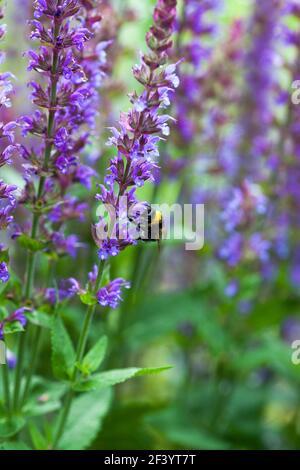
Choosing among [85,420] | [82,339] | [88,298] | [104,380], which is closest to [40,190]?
[88,298]

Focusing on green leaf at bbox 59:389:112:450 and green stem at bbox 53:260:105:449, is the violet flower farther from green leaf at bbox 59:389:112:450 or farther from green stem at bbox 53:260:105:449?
green leaf at bbox 59:389:112:450

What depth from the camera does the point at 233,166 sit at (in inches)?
192

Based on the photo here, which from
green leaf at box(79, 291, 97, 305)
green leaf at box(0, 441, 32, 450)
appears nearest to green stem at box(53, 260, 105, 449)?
green leaf at box(79, 291, 97, 305)

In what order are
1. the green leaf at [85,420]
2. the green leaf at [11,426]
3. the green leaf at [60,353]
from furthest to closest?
the green leaf at [85,420], the green leaf at [11,426], the green leaf at [60,353]

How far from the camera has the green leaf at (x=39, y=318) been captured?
105 inches

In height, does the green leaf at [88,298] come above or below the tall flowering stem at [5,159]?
below

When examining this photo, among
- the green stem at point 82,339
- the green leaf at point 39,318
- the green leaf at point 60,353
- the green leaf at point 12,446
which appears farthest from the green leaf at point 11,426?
the green leaf at point 39,318

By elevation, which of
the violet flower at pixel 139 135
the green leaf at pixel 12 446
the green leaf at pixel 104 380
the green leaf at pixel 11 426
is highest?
the violet flower at pixel 139 135

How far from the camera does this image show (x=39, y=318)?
2717 mm

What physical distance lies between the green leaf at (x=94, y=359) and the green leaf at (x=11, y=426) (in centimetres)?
36

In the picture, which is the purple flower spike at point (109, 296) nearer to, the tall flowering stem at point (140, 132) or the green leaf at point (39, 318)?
the tall flowering stem at point (140, 132)

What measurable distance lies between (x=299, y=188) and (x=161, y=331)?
1434 mm

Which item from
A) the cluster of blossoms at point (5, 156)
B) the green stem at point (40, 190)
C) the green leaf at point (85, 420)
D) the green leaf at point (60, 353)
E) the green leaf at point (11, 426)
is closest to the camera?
the cluster of blossoms at point (5, 156)
